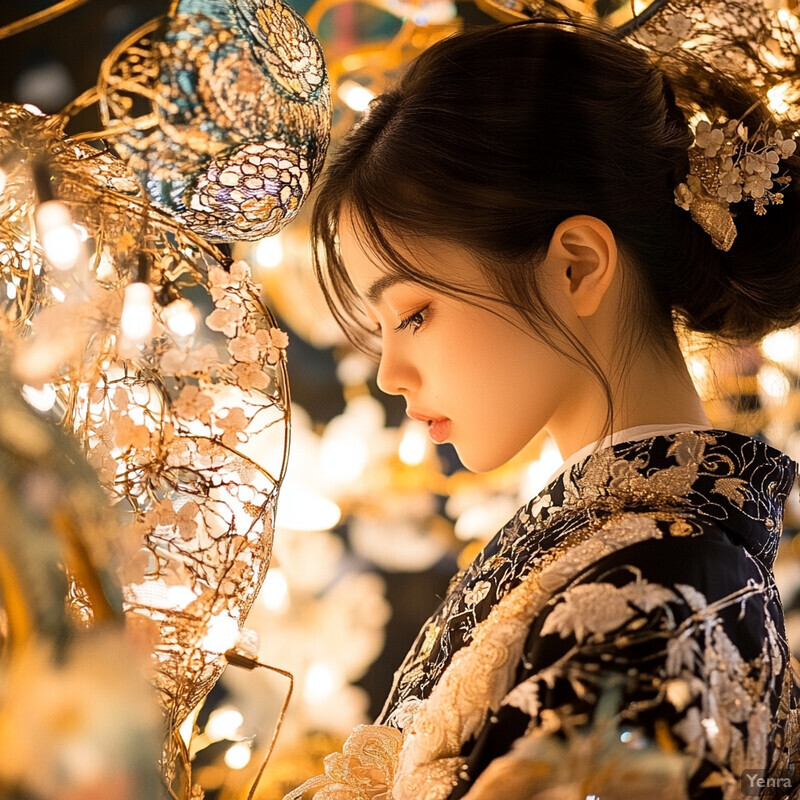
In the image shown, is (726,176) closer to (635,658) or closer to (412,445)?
(635,658)

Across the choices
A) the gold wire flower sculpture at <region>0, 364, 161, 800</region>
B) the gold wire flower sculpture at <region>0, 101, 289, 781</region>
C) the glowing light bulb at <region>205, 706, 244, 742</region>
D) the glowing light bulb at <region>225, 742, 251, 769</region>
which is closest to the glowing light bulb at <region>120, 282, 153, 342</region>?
the gold wire flower sculpture at <region>0, 101, 289, 781</region>

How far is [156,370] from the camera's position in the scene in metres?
0.82

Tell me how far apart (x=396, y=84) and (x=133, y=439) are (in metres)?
0.50

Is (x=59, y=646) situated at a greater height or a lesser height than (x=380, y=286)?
greater

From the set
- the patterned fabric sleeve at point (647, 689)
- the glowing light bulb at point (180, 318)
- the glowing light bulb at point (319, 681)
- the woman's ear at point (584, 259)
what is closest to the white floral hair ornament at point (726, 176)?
the woman's ear at point (584, 259)

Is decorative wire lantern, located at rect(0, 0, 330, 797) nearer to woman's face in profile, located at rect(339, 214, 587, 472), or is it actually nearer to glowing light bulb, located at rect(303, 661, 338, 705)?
woman's face in profile, located at rect(339, 214, 587, 472)

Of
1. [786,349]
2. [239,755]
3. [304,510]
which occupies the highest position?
[786,349]

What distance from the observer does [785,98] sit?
1.01 m

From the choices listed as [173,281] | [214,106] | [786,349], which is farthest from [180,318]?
[786,349]

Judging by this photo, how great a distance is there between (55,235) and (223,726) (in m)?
0.62

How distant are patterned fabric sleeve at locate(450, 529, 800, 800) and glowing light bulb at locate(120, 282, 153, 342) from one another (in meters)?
0.40

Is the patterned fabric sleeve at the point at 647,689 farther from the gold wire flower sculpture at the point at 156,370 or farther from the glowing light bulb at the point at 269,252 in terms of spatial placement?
the glowing light bulb at the point at 269,252

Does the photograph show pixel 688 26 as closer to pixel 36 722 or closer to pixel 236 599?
pixel 236 599

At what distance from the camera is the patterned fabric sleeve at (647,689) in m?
0.65
